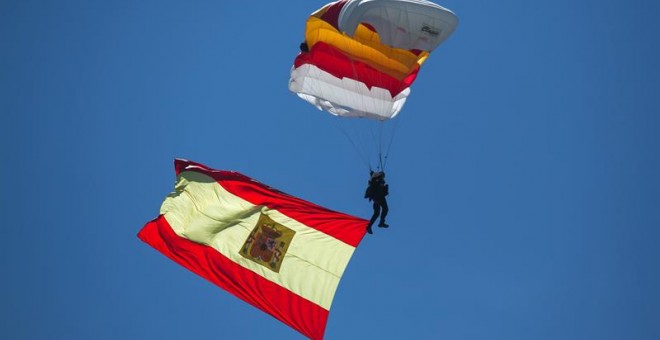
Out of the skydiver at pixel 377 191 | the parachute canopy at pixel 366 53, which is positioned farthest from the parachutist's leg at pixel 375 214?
the parachute canopy at pixel 366 53

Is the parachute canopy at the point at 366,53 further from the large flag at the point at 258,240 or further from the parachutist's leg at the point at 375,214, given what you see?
the large flag at the point at 258,240

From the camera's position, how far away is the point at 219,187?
742 inches

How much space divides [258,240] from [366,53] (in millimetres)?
4333

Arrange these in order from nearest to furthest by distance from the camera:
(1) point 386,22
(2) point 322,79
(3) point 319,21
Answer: (1) point 386,22 → (3) point 319,21 → (2) point 322,79

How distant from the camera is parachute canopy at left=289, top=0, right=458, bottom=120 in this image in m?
16.2

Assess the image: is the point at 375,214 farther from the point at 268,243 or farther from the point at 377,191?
the point at 268,243

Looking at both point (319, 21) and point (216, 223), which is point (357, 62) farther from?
point (216, 223)

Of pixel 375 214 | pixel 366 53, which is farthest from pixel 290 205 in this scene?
pixel 366 53

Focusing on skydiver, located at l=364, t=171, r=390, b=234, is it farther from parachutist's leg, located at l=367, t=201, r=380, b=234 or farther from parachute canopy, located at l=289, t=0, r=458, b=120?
parachute canopy, located at l=289, t=0, r=458, b=120

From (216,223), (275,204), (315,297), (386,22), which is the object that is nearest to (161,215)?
(216,223)

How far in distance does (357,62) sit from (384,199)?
319cm

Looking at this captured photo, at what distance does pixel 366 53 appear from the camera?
17.9 m

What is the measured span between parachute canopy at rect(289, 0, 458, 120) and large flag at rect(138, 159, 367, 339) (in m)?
2.42

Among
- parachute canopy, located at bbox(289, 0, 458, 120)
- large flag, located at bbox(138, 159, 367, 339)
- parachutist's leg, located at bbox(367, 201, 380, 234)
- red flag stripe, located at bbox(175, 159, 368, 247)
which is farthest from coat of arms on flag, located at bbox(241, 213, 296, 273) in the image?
parachute canopy, located at bbox(289, 0, 458, 120)
